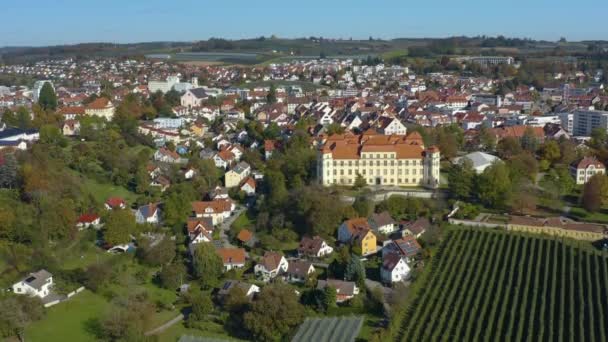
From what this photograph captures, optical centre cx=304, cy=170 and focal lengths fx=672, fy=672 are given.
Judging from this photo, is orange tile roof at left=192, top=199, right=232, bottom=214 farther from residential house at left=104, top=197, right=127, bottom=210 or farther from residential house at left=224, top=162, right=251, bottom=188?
residential house at left=224, top=162, right=251, bottom=188

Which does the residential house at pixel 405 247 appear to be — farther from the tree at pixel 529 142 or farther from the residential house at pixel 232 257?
the tree at pixel 529 142

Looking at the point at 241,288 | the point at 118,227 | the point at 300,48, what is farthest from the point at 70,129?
the point at 300,48

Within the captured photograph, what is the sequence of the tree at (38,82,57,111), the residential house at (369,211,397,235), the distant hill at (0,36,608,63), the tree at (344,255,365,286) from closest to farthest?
1. the tree at (344,255,365,286)
2. the residential house at (369,211,397,235)
3. the tree at (38,82,57,111)
4. the distant hill at (0,36,608,63)

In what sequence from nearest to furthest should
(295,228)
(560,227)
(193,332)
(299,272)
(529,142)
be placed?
(193,332), (299,272), (560,227), (295,228), (529,142)

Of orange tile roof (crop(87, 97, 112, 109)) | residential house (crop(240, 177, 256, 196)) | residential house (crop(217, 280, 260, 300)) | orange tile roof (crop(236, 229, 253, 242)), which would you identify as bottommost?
residential house (crop(217, 280, 260, 300))

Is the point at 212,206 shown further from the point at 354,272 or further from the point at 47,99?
the point at 47,99

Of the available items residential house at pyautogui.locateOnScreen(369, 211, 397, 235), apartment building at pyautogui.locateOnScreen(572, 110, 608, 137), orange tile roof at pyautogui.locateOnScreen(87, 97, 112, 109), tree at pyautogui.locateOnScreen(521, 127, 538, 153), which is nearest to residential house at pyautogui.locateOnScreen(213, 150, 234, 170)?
residential house at pyautogui.locateOnScreen(369, 211, 397, 235)
